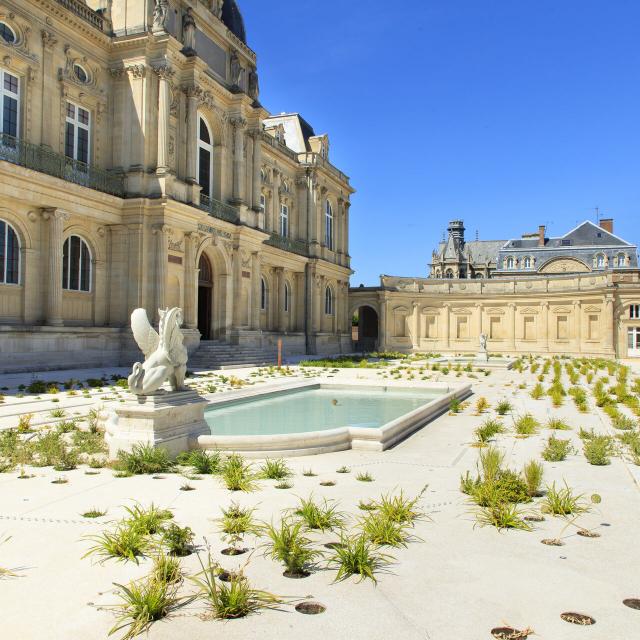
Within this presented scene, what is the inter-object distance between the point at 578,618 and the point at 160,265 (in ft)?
74.8

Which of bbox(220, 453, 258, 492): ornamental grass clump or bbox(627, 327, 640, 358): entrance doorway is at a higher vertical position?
bbox(627, 327, 640, 358): entrance doorway

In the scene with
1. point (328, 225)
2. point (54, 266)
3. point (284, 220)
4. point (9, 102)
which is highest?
point (328, 225)

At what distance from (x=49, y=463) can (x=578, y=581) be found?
6.35 m

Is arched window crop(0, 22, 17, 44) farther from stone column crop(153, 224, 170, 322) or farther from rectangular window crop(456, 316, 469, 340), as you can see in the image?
rectangular window crop(456, 316, 469, 340)

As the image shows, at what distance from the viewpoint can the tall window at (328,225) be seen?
45.4m

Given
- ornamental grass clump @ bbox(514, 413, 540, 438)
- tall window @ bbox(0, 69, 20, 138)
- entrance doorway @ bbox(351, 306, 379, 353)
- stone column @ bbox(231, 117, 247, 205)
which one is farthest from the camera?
entrance doorway @ bbox(351, 306, 379, 353)

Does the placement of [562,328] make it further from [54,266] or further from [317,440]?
[317,440]

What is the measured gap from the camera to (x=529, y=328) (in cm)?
4891

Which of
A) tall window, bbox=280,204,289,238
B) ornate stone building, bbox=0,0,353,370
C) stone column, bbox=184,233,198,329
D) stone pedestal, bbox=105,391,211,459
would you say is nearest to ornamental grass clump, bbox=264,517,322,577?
stone pedestal, bbox=105,391,211,459

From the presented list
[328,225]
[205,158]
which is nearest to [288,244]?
[328,225]

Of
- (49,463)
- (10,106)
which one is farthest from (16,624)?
(10,106)

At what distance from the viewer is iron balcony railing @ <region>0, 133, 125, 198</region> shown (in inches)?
813

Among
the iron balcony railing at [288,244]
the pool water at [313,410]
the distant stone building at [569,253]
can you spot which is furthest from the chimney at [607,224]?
the pool water at [313,410]

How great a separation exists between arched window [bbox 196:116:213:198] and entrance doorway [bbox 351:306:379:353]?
25.9 metres
